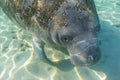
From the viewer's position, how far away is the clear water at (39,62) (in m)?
5.28

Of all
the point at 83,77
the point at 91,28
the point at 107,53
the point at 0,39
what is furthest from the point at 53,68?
the point at 0,39

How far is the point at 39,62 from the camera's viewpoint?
586 cm

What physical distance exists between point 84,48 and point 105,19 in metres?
4.03

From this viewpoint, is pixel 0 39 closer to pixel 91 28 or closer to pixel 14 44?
pixel 14 44

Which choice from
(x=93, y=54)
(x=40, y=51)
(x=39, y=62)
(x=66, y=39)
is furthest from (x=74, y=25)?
(x=39, y=62)

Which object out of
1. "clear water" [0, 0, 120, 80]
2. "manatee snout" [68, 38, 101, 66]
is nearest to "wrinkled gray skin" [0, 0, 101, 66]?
"manatee snout" [68, 38, 101, 66]

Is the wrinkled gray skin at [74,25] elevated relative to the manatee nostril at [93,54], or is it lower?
elevated

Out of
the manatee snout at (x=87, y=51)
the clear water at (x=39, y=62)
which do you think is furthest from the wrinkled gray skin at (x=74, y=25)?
the clear water at (x=39, y=62)

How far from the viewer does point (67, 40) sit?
4305 millimetres

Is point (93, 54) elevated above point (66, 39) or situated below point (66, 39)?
below

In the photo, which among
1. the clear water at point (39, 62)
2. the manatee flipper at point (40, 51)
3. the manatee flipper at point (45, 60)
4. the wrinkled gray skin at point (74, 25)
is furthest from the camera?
the manatee flipper at point (40, 51)

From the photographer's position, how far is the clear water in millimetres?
5277

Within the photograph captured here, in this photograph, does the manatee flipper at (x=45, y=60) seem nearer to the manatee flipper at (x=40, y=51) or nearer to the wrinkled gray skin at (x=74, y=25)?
the manatee flipper at (x=40, y=51)

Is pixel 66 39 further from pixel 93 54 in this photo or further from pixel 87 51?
pixel 93 54
